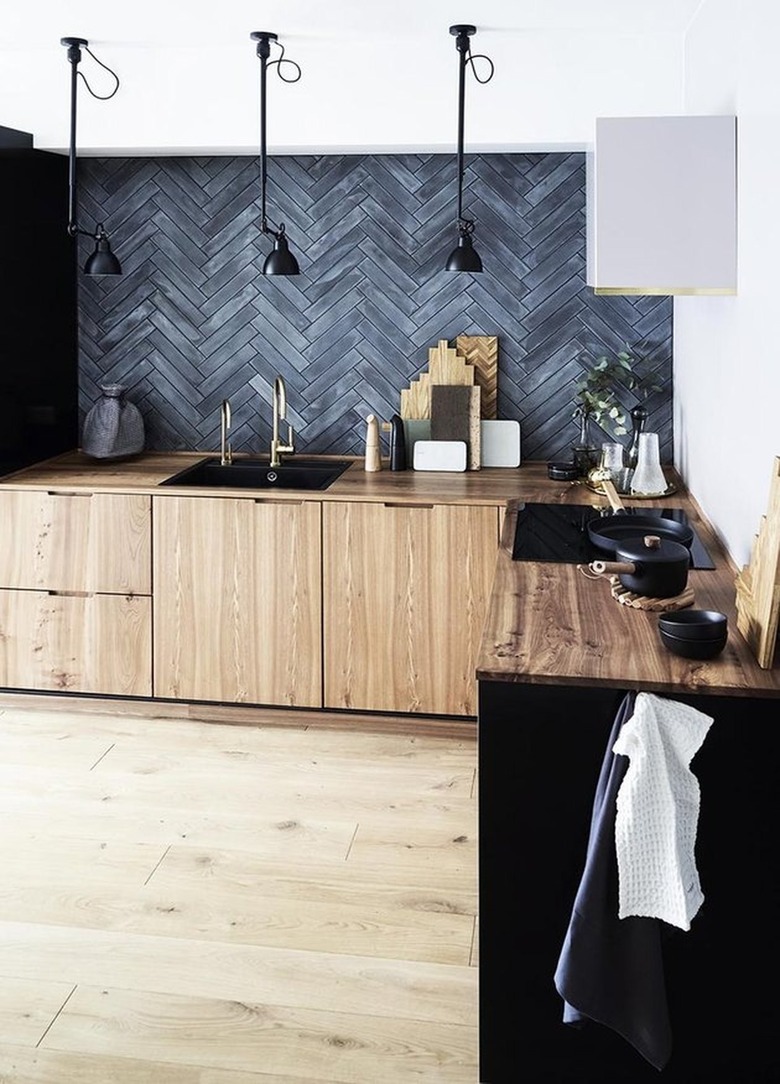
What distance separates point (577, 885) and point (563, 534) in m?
1.29

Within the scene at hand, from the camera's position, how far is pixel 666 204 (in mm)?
2838

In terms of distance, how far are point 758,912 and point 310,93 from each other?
120 inches

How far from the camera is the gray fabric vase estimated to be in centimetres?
426

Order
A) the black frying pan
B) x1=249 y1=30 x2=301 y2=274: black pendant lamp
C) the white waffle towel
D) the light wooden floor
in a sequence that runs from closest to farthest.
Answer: the white waffle towel → the light wooden floor → the black frying pan → x1=249 y1=30 x2=301 y2=274: black pendant lamp

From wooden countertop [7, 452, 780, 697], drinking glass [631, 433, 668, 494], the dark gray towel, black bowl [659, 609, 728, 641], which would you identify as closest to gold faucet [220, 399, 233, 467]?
wooden countertop [7, 452, 780, 697]

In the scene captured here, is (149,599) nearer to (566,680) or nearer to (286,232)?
(286,232)

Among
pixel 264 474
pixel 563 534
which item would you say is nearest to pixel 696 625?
pixel 563 534

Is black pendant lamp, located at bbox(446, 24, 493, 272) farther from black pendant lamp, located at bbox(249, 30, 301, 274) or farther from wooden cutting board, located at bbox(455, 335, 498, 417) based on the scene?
black pendant lamp, located at bbox(249, 30, 301, 274)

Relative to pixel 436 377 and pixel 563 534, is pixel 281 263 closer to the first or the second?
pixel 436 377

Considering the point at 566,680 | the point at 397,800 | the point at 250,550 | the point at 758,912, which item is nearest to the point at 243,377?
the point at 250,550

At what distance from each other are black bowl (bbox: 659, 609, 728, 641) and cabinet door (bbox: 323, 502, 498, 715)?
5.07 feet

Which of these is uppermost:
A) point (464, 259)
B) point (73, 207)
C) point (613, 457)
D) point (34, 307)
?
point (73, 207)

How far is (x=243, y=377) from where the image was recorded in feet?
14.5

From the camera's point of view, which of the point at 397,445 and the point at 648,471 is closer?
the point at 648,471
